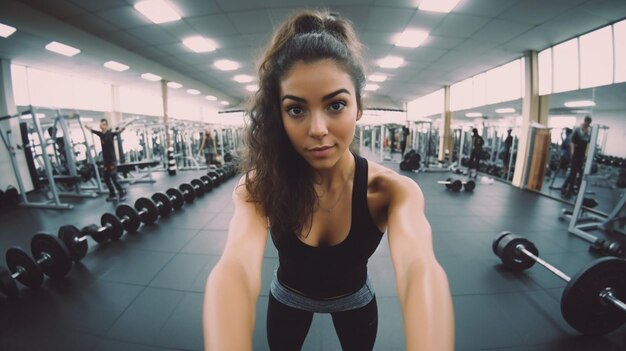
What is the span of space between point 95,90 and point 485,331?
431 inches

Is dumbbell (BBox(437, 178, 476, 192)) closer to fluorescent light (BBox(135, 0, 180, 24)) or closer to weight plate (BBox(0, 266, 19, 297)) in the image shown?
fluorescent light (BBox(135, 0, 180, 24))

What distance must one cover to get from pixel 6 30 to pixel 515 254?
7.35m

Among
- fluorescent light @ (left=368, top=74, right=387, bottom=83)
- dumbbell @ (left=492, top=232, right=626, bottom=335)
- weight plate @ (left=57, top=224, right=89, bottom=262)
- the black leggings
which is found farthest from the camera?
fluorescent light @ (left=368, top=74, right=387, bottom=83)

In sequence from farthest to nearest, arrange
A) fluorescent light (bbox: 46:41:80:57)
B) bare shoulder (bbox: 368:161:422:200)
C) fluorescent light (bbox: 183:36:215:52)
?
1. fluorescent light (bbox: 183:36:215:52)
2. fluorescent light (bbox: 46:41:80:57)
3. bare shoulder (bbox: 368:161:422:200)

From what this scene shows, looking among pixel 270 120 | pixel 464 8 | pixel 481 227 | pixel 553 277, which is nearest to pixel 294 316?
pixel 270 120

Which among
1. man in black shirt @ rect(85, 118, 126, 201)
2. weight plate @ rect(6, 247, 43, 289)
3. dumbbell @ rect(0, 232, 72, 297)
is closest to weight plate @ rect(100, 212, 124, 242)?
dumbbell @ rect(0, 232, 72, 297)

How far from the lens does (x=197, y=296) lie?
→ 191 cm

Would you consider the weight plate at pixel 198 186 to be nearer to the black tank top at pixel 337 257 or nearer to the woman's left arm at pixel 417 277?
the black tank top at pixel 337 257

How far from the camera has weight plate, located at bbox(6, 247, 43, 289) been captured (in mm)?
1928

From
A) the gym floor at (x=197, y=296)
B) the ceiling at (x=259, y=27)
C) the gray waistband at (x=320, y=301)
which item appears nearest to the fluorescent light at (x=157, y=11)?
the ceiling at (x=259, y=27)

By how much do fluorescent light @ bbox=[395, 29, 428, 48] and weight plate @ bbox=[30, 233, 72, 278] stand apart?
5.68 m

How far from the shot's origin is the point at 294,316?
2.78 feet

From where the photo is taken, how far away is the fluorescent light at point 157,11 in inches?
141

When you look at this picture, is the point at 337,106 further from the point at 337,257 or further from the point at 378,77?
the point at 378,77
